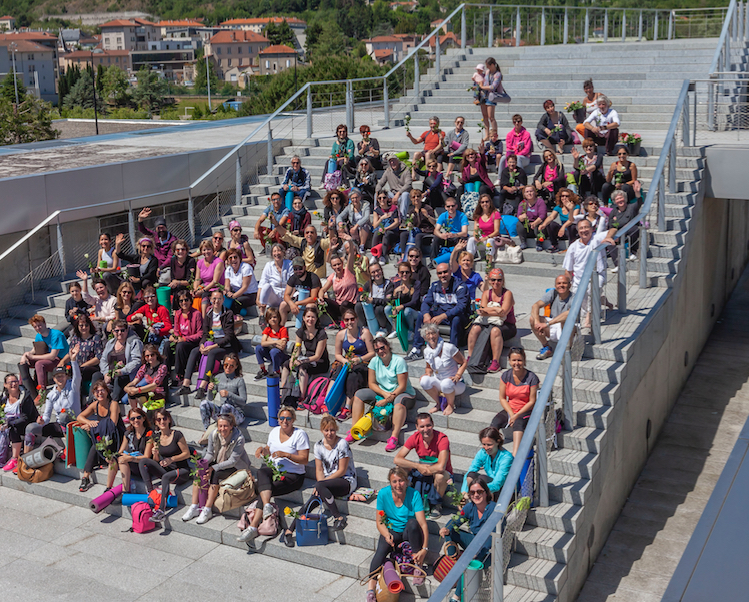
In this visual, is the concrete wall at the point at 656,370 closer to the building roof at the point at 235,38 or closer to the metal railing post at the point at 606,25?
the metal railing post at the point at 606,25

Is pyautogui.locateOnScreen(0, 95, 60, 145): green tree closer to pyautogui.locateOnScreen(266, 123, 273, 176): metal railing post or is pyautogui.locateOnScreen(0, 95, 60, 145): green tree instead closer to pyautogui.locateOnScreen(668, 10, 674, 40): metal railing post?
pyautogui.locateOnScreen(266, 123, 273, 176): metal railing post

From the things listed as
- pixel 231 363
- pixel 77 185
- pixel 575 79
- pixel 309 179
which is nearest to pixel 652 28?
pixel 575 79

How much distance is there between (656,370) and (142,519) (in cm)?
638

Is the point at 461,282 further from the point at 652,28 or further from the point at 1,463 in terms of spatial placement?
the point at 652,28

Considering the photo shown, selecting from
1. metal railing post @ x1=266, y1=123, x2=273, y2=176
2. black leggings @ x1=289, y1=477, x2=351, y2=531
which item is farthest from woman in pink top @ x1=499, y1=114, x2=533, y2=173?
black leggings @ x1=289, y1=477, x2=351, y2=531

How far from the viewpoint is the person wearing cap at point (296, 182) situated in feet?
47.8

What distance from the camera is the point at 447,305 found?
9961mm

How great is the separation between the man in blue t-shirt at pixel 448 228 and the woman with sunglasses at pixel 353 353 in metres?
2.63

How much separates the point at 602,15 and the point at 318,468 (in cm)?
1815

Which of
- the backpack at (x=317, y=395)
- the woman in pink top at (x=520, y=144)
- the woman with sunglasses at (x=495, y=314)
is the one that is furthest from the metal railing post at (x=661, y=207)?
the backpack at (x=317, y=395)

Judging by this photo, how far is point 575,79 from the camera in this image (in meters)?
18.0

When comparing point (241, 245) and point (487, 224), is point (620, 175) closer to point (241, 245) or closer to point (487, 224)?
point (487, 224)

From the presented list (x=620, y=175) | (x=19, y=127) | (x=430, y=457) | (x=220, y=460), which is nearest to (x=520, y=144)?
(x=620, y=175)

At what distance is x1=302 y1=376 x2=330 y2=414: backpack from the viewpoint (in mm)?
9836
